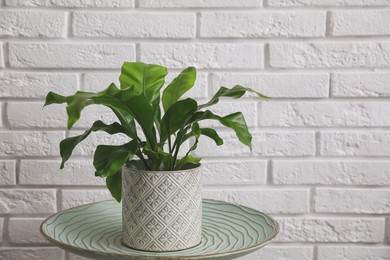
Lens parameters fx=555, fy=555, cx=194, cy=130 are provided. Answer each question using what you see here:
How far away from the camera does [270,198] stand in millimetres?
1527

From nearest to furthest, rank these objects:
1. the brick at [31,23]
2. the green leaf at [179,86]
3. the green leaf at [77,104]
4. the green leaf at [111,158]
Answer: the green leaf at [77,104] → the green leaf at [111,158] → the green leaf at [179,86] → the brick at [31,23]

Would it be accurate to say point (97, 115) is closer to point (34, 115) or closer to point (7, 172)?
point (34, 115)

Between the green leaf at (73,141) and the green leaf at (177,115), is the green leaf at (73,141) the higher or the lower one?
the lower one

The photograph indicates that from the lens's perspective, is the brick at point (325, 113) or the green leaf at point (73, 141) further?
the brick at point (325, 113)

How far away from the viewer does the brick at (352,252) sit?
1544 millimetres

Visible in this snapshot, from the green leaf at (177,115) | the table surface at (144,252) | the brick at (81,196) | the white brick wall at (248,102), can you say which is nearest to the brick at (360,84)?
the white brick wall at (248,102)

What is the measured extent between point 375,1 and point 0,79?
1018 mm

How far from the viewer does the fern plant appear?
1.01 m

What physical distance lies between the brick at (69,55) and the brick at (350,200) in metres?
0.65

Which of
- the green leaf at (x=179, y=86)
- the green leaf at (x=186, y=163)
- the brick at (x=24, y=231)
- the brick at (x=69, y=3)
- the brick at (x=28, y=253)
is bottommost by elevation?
the brick at (x=28, y=253)

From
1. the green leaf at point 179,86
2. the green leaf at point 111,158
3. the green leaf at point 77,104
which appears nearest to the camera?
the green leaf at point 77,104

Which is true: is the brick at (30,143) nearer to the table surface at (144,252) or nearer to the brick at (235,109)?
the table surface at (144,252)

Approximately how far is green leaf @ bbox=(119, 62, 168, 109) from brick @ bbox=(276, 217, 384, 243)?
0.62 metres

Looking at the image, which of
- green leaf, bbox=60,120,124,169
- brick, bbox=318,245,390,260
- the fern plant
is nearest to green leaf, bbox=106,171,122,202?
the fern plant
